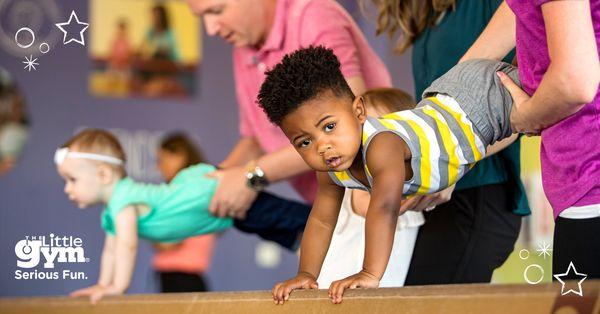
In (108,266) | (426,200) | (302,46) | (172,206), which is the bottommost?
(108,266)

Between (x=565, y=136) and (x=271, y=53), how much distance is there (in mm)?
968

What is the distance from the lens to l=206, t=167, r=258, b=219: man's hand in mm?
2146

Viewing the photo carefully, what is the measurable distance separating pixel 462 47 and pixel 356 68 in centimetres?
28

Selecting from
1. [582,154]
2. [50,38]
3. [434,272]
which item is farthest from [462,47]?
[50,38]

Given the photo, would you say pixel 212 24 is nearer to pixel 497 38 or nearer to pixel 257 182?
pixel 257 182

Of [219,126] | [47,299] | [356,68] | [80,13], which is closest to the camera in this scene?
[47,299]

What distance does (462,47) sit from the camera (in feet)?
5.77

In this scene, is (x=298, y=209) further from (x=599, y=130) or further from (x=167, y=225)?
(x=599, y=130)

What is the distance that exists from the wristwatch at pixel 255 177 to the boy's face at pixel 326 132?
0.70 m

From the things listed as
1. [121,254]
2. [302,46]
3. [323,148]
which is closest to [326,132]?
[323,148]

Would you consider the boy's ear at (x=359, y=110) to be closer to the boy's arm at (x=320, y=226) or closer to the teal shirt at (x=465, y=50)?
the boy's arm at (x=320, y=226)

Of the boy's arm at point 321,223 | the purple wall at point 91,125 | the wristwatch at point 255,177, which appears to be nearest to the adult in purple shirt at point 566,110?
the boy's arm at point 321,223

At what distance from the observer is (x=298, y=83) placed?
1.35 m

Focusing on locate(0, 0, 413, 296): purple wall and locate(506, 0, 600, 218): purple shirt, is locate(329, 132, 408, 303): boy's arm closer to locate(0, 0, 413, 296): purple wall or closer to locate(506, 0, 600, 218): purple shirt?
locate(506, 0, 600, 218): purple shirt
